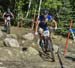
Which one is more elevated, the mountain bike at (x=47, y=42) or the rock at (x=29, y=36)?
the mountain bike at (x=47, y=42)

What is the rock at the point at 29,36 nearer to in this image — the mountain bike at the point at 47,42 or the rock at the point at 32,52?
the rock at the point at 32,52

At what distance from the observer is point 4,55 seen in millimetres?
13203

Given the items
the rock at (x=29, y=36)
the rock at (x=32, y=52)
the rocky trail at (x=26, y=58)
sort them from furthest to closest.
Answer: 1. the rock at (x=29, y=36)
2. the rock at (x=32, y=52)
3. the rocky trail at (x=26, y=58)

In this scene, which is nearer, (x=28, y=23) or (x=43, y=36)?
(x=43, y=36)

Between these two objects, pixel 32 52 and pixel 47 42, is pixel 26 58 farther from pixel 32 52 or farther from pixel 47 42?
pixel 47 42

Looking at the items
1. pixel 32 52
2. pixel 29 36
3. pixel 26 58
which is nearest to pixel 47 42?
pixel 26 58

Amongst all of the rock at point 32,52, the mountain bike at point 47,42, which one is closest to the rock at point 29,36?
the rock at point 32,52

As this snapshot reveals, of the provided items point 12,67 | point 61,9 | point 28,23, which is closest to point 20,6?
point 28,23

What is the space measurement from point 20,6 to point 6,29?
316 cm

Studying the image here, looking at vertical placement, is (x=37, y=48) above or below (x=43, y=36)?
below

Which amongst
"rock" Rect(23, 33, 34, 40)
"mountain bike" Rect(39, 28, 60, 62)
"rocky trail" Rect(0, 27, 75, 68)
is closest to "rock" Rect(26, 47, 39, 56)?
"rocky trail" Rect(0, 27, 75, 68)

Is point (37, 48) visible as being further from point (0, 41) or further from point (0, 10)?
point (0, 10)

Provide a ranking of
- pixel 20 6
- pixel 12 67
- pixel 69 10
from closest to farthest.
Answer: pixel 12 67 → pixel 69 10 → pixel 20 6

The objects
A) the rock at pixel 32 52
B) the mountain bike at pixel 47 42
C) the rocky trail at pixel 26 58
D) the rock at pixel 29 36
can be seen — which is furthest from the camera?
the rock at pixel 29 36
